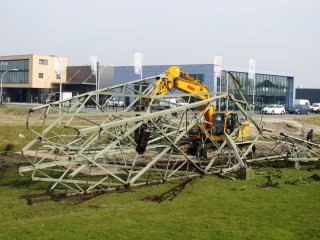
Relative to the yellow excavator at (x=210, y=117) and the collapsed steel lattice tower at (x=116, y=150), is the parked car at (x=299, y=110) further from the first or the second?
the collapsed steel lattice tower at (x=116, y=150)

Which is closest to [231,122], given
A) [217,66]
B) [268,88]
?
[217,66]

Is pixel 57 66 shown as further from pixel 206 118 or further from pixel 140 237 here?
pixel 140 237

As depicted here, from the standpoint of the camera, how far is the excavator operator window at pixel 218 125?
2594cm

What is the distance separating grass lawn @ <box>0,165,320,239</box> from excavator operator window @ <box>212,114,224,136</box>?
765cm

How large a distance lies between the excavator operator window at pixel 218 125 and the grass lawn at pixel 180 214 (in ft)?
25.1

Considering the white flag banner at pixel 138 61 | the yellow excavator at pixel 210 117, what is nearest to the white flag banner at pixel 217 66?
the white flag banner at pixel 138 61

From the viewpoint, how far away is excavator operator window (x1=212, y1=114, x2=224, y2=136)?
2594 centimetres

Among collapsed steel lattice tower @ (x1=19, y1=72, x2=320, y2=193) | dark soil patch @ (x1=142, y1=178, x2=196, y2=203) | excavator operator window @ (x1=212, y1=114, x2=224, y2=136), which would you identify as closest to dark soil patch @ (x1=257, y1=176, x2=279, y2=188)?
collapsed steel lattice tower @ (x1=19, y1=72, x2=320, y2=193)

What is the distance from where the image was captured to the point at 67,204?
1516 centimetres

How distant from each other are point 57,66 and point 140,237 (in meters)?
50.0

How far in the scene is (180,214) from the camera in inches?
512

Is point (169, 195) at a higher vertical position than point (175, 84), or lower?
lower

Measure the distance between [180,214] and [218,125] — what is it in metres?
13.5

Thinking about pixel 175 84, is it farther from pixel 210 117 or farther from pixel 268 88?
pixel 268 88
